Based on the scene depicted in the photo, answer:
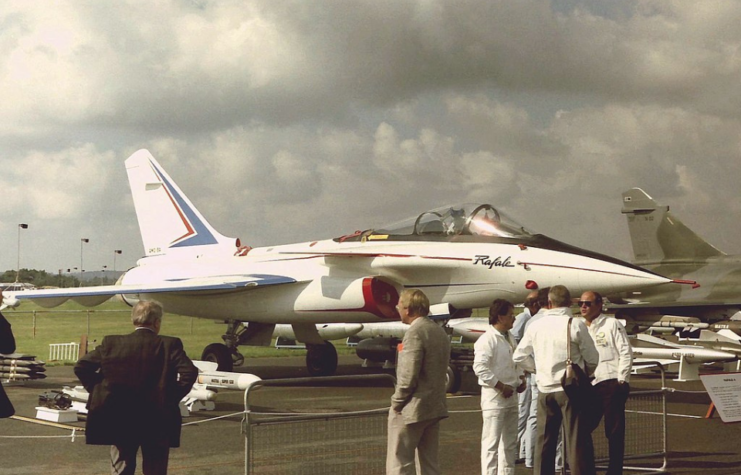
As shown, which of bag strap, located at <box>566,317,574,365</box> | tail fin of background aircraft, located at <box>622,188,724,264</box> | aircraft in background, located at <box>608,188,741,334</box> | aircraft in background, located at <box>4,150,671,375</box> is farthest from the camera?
tail fin of background aircraft, located at <box>622,188,724,264</box>

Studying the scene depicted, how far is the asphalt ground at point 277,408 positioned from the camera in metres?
7.57

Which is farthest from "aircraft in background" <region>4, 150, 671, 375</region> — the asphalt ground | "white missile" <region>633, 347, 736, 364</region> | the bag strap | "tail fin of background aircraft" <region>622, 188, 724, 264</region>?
"tail fin of background aircraft" <region>622, 188, 724, 264</region>

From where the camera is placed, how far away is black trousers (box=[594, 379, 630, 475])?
659 centimetres

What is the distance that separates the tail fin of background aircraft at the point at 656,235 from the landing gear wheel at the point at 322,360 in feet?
46.2

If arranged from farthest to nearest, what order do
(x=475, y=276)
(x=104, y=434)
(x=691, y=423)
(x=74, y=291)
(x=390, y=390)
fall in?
(x=74, y=291), (x=390, y=390), (x=475, y=276), (x=691, y=423), (x=104, y=434)

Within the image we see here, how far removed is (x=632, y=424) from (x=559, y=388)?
12.3 ft

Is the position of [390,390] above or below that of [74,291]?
below

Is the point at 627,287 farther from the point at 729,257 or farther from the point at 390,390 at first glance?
the point at 729,257

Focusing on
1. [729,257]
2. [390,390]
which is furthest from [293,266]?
[729,257]

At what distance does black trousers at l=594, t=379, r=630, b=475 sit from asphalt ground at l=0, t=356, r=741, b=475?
42.5 inches

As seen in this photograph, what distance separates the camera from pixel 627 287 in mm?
12086

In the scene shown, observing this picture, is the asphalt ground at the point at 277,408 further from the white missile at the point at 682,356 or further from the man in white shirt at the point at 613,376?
the man in white shirt at the point at 613,376

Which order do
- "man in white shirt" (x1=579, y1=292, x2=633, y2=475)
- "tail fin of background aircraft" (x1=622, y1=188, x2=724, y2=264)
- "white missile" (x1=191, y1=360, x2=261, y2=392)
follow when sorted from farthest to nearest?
"tail fin of background aircraft" (x1=622, y1=188, x2=724, y2=264) < "white missile" (x1=191, y1=360, x2=261, y2=392) < "man in white shirt" (x1=579, y1=292, x2=633, y2=475)

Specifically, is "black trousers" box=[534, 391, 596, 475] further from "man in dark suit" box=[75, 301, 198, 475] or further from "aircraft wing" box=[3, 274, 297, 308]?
"aircraft wing" box=[3, 274, 297, 308]
